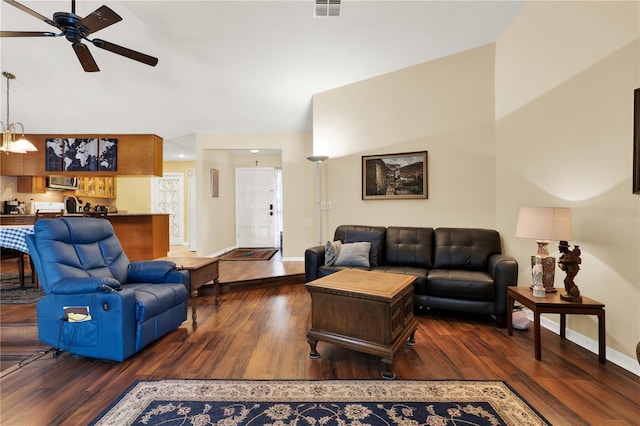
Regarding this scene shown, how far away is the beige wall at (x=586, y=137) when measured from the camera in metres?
2.12

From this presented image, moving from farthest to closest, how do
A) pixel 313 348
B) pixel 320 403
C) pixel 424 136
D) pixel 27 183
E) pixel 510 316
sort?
pixel 27 183 < pixel 424 136 < pixel 510 316 < pixel 313 348 < pixel 320 403

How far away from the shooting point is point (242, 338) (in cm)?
260

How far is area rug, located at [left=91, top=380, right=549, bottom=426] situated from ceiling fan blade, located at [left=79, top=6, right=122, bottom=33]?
9.01 ft

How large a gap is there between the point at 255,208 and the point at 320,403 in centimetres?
620

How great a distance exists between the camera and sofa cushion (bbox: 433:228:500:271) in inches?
131

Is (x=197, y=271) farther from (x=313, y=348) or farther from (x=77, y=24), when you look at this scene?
(x=77, y=24)

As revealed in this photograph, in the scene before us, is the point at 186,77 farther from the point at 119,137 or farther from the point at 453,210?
the point at 453,210

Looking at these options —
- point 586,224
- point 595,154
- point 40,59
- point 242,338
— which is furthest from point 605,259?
point 40,59

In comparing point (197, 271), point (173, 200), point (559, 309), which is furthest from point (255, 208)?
point (559, 309)

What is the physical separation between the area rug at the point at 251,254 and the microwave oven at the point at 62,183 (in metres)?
4.05

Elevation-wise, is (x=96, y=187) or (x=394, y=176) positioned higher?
(x=96, y=187)

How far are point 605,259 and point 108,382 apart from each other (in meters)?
3.66

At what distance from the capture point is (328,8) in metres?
3.12

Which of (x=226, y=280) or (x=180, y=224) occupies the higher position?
(x=180, y=224)
